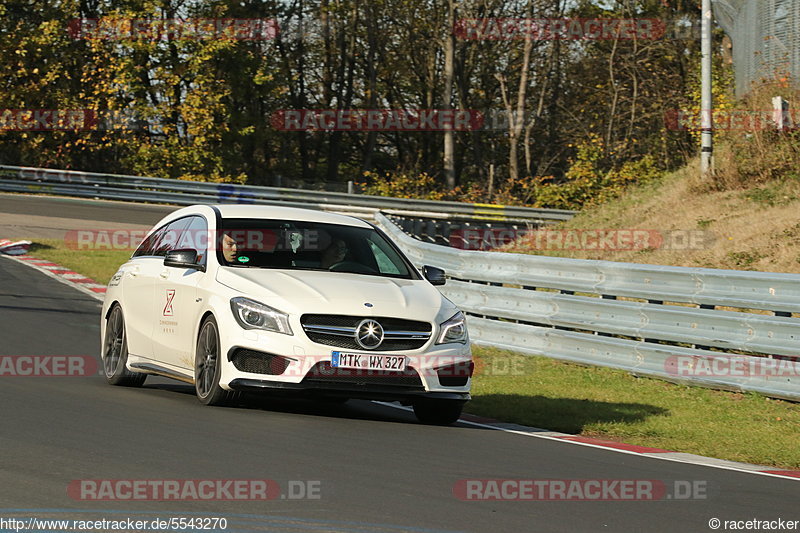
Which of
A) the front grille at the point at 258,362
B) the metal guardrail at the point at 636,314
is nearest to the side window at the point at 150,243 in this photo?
the front grille at the point at 258,362

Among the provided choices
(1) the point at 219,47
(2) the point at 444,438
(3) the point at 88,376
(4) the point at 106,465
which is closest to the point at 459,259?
(3) the point at 88,376

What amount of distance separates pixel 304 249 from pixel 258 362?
1389 millimetres

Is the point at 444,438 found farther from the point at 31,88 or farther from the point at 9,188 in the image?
the point at 31,88

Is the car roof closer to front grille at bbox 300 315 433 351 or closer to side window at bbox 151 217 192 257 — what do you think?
side window at bbox 151 217 192 257

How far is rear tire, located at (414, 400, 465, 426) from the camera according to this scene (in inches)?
372

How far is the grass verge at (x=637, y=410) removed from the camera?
9.23 meters

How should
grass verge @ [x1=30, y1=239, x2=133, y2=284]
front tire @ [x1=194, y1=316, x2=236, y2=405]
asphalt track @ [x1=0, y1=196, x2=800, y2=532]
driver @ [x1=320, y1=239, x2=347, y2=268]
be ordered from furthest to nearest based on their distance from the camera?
grass verge @ [x1=30, y1=239, x2=133, y2=284] < driver @ [x1=320, y1=239, x2=347, y2=268] < front tire @ [x1=194, y1=316, x2=236, y2=405] < asphalt track @ [x1=0, y1=196, x2=800, y2=532]

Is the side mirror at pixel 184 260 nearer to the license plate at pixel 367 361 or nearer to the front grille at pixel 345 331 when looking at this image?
the front grille at pixel 345 331

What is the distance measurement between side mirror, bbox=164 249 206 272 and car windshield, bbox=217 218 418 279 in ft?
0.65

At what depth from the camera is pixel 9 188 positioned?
36125 mm

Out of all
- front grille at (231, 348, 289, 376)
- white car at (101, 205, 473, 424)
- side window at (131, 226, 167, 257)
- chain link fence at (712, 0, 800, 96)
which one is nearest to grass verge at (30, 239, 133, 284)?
side window at (131, 226, 167, 257)

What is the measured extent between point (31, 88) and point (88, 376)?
34423 mm

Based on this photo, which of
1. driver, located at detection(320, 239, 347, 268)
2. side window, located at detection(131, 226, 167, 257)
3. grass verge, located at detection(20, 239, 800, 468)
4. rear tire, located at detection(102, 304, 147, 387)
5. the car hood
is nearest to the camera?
the car hood

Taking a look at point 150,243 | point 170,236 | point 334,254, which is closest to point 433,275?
point 334,254
